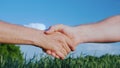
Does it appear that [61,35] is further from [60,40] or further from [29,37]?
[29,37]

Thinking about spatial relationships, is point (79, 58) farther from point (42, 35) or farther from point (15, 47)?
point (15, 47)

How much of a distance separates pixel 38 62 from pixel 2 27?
1.98 meters

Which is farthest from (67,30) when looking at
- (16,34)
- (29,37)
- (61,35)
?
(16,34)

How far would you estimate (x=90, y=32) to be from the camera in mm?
5426

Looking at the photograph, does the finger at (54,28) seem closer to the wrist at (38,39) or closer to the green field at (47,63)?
the wrist at (38,39)

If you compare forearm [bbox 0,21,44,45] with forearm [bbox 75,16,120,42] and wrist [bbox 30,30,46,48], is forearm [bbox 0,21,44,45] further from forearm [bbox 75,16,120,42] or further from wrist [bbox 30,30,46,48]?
forearm [bbox 75,16,120,42]

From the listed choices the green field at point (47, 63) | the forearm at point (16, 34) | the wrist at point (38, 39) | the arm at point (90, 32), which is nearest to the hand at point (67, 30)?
the arm at point (90, 32)

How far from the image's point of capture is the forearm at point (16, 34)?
16.4ft

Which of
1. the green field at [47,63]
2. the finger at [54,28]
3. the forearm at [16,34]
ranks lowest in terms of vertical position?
the green field at [47,63]

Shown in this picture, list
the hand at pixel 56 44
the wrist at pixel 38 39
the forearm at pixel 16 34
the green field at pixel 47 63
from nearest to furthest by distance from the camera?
the forearm at pixel 16 34
the wrist at pixel 38 39
the hand at pixel 56 44
the green field at pixel 47 63

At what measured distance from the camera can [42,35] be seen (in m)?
5.18

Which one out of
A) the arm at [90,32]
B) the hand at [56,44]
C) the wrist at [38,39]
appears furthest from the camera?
the arm at [90,32]

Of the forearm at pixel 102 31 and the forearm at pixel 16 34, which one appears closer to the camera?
the forearm at pixel 16 34

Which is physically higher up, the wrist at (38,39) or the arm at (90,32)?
the arm at (90,32)
